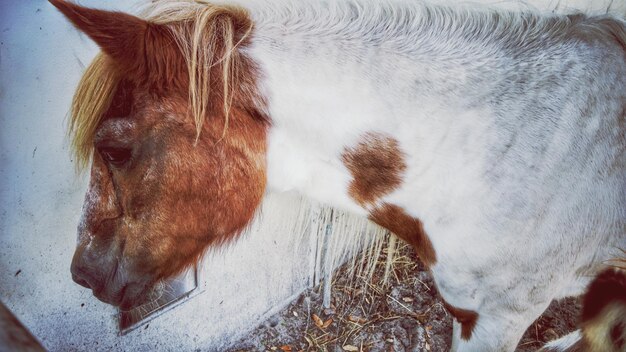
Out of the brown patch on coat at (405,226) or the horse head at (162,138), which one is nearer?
the horse head at (162,138)

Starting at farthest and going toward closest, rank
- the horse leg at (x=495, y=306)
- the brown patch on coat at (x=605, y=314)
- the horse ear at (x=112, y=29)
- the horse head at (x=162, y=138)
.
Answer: the horse leg at (x=495, y=306), the horse head at (x=162, y=138), the horse ear at (x=112, y=29), the brown patch on coat at (x=605, y=314)

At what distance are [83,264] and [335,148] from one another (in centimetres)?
94

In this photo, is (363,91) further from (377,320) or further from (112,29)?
(377,320)

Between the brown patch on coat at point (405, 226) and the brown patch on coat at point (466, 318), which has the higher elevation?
the brown patch on coat at point (405, 226)

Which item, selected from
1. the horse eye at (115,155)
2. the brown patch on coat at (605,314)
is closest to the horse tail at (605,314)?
the brown patch on coat at (605,314)

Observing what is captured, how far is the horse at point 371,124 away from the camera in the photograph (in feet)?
4.66

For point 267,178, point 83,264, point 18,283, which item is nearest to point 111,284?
point 83,264

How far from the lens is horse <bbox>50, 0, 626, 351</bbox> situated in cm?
142

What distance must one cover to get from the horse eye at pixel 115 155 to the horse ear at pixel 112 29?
0.27 metres

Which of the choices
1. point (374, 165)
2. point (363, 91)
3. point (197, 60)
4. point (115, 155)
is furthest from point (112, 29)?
point (374, 165)

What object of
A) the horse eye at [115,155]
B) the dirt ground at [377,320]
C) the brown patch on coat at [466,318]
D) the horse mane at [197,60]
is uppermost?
the horse mane at [197,60]

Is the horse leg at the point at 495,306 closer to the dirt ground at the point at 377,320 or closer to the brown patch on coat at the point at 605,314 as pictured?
the brown patch on coat at the point at 605,314

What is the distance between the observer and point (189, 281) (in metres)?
2.50

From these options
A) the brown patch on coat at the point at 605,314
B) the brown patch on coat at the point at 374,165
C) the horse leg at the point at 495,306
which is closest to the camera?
the brown patch on coat at the point at 605,314
